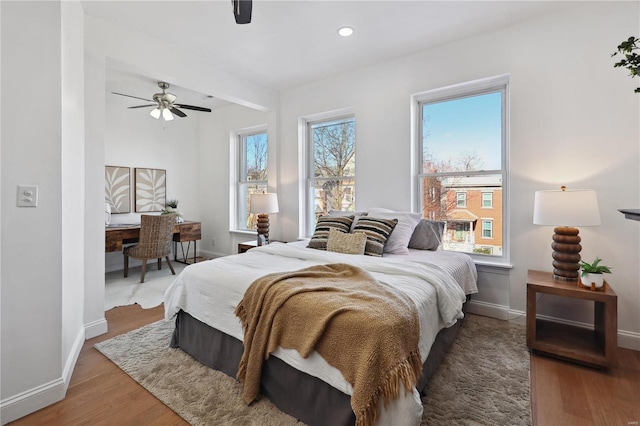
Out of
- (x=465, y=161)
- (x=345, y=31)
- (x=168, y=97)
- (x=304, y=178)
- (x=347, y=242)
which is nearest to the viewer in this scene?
(x=347, y=242)

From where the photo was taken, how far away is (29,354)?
159cm

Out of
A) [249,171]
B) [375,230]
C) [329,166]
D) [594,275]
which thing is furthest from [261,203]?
[594,275]

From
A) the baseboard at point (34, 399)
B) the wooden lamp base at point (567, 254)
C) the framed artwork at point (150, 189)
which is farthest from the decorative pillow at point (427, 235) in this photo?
the framed artwork at point (150, 189)

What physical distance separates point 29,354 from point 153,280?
8.70ft

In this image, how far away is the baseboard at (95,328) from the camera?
244 centimetres

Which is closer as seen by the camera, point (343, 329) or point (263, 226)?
point (343, 329)

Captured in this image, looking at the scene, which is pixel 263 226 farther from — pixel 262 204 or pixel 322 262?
pixel 322 262

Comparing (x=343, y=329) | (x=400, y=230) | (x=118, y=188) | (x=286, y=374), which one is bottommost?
(x=286, y=374)

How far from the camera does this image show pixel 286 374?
4.99 feet

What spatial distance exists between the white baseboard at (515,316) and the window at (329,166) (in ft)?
5.75

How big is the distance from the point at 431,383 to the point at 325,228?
1.64m

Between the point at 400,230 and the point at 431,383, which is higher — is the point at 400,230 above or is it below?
above

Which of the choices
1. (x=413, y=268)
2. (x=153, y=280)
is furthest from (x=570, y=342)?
(x=153, y=280)

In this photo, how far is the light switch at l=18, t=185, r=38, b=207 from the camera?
5.09 feet
